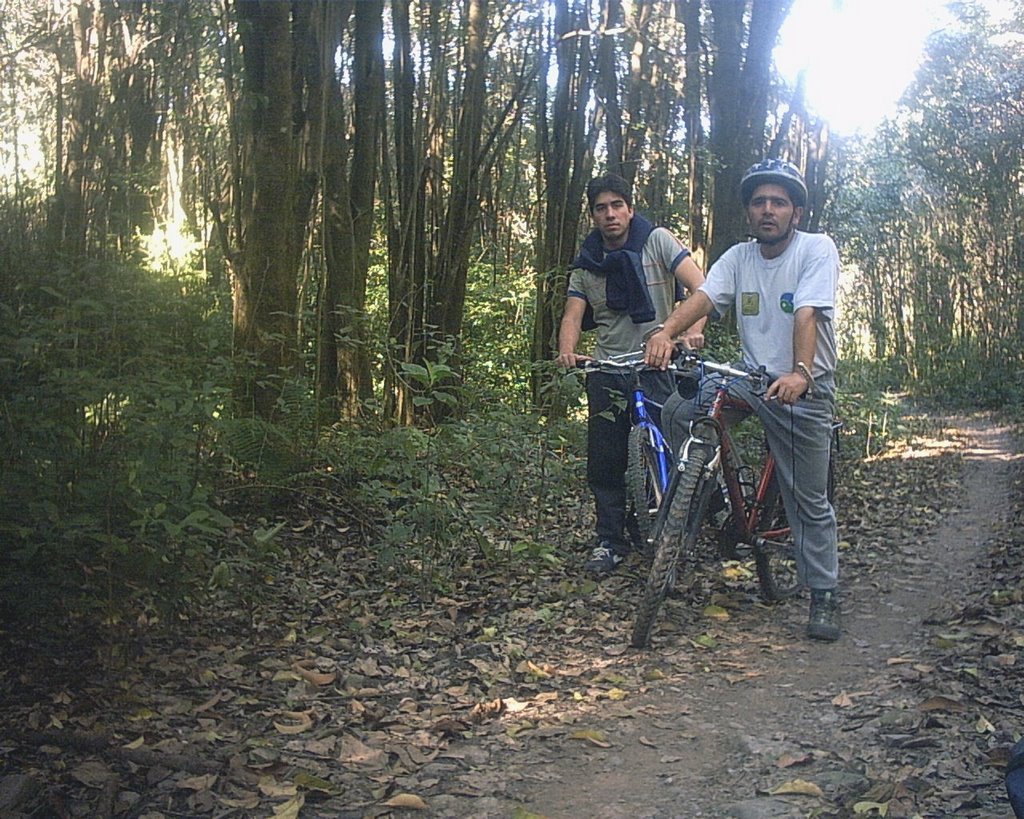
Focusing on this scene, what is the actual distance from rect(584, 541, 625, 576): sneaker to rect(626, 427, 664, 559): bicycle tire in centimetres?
20

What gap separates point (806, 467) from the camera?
5.45m

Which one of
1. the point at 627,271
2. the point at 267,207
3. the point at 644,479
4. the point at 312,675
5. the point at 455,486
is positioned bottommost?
the point at 312,675

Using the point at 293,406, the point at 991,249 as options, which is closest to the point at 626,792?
the point at 293,406

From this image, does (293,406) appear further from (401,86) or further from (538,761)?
(401,86)

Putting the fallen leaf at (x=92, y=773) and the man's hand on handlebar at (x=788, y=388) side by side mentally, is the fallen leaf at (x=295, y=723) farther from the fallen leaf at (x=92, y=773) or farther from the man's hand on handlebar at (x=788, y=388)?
the man's hand on handlebar at (x=788, y=388)

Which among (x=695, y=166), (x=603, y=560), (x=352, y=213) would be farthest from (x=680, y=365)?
(x=695, y=166)

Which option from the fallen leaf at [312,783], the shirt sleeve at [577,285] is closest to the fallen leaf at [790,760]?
the fallen leaf at [312,783]

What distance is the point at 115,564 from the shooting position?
405cm

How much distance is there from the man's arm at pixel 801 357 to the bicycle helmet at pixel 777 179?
1.95 ft

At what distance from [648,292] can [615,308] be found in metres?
0.22

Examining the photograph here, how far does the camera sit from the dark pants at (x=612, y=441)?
21.9 ft

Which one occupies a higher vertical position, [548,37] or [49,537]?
[548,37]

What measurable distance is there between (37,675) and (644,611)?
8.42 feet

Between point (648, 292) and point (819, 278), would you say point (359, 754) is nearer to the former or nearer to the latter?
point (819, 278)
